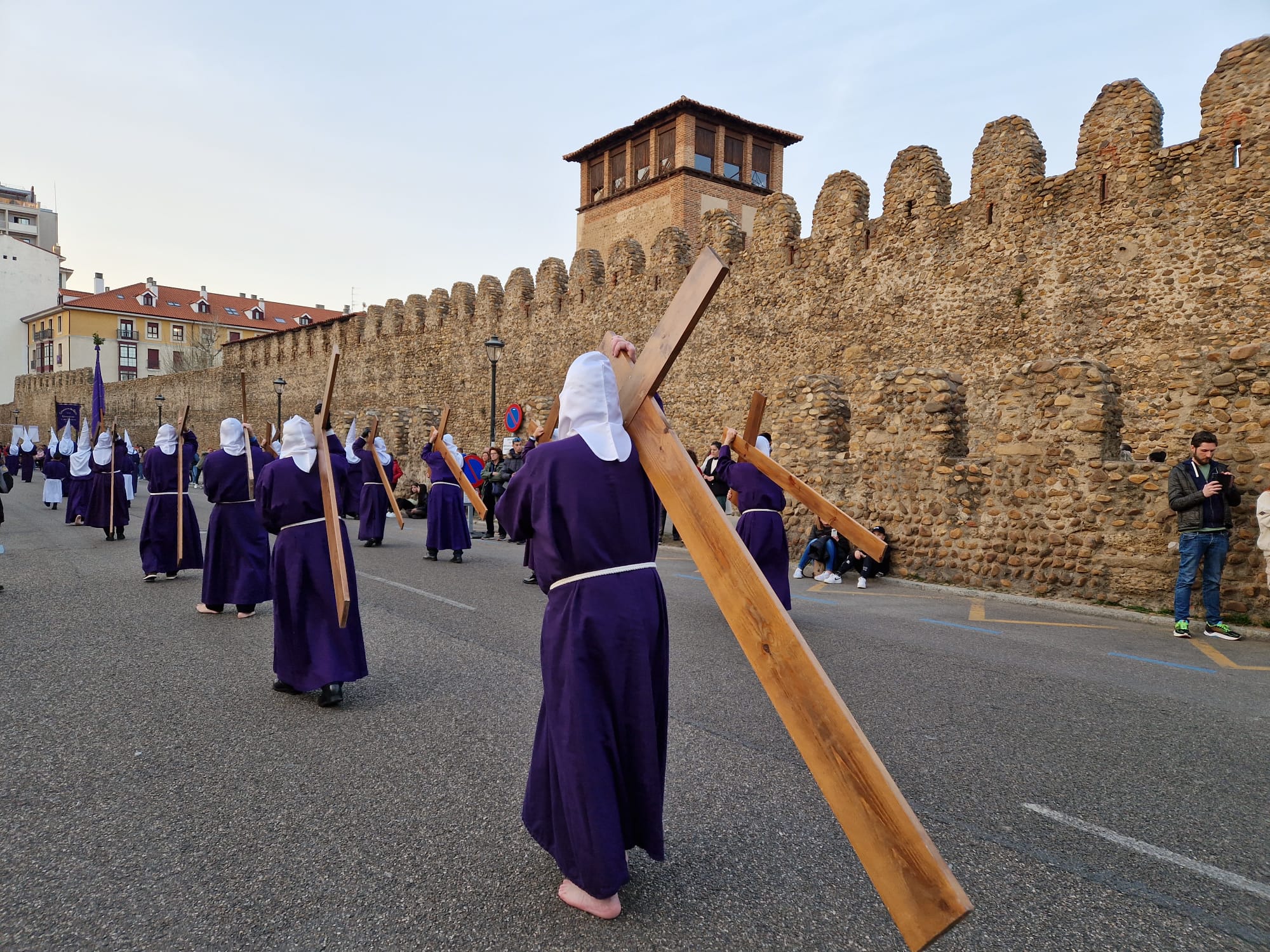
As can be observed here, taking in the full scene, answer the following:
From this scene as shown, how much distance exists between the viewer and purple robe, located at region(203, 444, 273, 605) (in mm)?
8055

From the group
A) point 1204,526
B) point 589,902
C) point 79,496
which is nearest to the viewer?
point 589,902

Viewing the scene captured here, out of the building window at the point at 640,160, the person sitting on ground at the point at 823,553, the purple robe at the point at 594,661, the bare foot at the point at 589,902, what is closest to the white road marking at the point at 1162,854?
the purple robe at the point at 594,661

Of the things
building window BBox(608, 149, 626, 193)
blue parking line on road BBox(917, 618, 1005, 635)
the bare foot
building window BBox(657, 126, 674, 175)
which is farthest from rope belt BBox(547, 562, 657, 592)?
building window BBox(608, 149, 626, 193)

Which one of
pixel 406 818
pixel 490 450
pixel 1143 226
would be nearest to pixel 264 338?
pixel 490 450

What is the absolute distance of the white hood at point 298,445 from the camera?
5648 millimetres

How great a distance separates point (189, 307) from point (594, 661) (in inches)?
3509

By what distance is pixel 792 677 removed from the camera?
2.22 meters

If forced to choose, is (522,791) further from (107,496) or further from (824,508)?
(107,496)

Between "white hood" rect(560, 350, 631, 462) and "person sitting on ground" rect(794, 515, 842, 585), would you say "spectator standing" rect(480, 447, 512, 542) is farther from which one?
"white hood" rect(560, 350, 631, 462)

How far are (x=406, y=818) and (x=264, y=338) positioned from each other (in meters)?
45.5

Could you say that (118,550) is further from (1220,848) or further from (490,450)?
(1220,848)

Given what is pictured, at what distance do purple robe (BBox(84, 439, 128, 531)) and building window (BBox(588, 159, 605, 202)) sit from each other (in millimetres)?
27308

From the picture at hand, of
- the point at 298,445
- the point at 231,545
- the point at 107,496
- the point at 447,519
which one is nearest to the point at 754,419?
the point at 298,445

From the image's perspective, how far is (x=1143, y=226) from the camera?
13.5 meters
